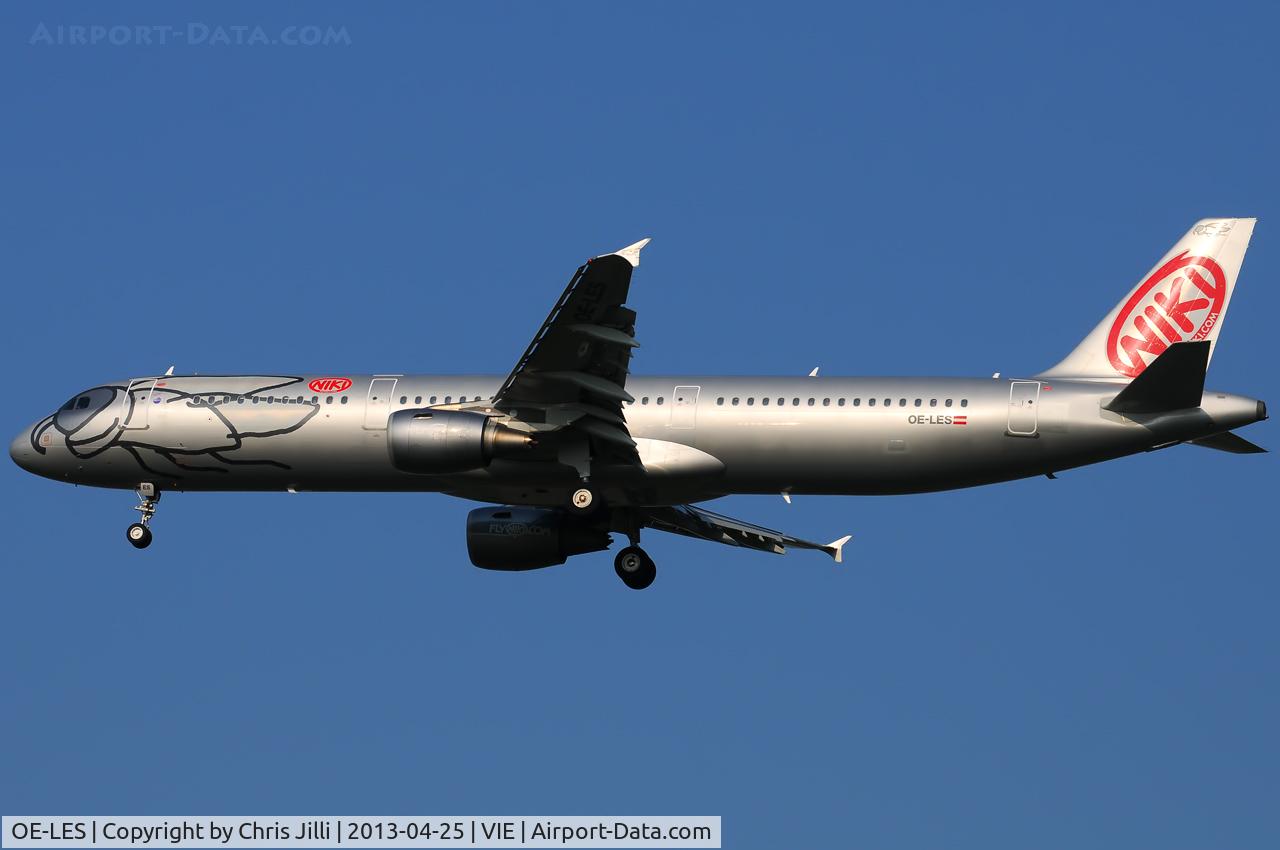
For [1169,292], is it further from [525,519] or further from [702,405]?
[525,519]

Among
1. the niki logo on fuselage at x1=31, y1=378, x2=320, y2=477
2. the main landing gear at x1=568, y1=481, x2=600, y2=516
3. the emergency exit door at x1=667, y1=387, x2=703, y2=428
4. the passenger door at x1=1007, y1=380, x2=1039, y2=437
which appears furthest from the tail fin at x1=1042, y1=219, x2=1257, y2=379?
the niki logo on fuselage at x1=31, y1=378, x2=320, y2=477

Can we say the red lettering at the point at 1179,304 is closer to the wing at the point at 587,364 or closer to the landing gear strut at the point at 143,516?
the wing at the point at 587,364

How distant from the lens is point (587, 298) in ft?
124

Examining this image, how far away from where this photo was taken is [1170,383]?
3869 cm

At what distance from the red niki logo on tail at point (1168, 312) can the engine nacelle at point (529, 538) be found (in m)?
13.3

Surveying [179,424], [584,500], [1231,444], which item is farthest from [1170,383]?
[179,424]

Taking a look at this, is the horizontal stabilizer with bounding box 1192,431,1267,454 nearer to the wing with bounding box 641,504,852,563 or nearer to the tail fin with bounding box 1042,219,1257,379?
the tail fin with bounding box 1042,219,1257,379

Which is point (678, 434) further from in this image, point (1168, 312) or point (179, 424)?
point (179, 424)

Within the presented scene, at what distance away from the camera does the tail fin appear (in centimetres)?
4206

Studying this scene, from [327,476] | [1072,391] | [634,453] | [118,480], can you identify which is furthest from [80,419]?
[1072,391]

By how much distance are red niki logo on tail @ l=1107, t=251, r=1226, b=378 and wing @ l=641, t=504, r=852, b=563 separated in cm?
893

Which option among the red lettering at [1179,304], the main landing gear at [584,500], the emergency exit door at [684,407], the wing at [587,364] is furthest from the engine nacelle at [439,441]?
the red lettering at [1179,304]

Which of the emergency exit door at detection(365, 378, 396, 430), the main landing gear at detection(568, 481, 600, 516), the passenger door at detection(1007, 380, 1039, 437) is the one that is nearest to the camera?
the passenger door at detection(1007, 380, 1039, 437)

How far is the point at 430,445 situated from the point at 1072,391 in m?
14.0
